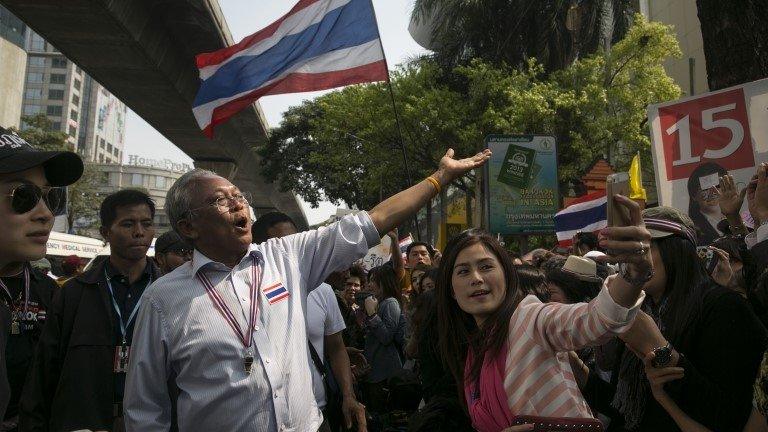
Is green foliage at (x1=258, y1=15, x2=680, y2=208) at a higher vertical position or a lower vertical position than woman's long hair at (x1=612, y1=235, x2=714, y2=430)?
higher

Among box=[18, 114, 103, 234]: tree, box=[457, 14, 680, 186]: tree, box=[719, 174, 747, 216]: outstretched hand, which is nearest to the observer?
box=[719, 174, 747, 216]: outstretched hand

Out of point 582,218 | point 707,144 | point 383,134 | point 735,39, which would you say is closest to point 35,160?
point 707,144

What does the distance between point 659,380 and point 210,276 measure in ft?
5.32

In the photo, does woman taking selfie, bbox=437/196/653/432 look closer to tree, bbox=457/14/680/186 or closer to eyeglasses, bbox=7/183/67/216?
eyeglasses, bbox=7/183/67/216

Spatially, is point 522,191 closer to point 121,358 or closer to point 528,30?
point 121,358

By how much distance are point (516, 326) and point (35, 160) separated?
1559mm

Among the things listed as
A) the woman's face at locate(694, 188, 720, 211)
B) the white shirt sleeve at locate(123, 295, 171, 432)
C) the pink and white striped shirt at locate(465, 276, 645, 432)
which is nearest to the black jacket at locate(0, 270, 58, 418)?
the white shirt sleeve at locate(123, 295, 171, 432)

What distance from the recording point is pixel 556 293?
12.9 ft

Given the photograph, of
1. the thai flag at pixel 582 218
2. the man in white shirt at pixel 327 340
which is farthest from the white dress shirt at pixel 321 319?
the thai flag at pixel 582 218

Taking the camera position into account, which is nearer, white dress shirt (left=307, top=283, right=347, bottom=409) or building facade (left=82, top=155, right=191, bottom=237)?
white dress shirt (left=307, top=283, right=347, bottom=409)

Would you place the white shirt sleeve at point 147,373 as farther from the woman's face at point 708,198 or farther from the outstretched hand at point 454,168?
the woman's face at point 708,198

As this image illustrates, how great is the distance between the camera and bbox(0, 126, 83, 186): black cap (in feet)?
5.92

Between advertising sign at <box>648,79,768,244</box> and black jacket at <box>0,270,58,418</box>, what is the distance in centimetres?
417

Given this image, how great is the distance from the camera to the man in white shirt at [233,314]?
2273 millimetres
